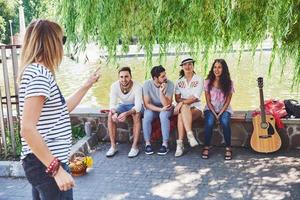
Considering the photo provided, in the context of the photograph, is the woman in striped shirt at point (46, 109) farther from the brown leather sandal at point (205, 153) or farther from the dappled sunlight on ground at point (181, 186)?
the brown leather sandal at point (205, 153)

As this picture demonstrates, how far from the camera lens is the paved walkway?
499 cm

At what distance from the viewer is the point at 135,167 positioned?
602cm

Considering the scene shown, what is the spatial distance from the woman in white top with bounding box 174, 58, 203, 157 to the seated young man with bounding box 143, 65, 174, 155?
0.16 meters

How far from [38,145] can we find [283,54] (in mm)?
2528

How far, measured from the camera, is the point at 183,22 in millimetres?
3902

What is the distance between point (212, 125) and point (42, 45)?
4.33m

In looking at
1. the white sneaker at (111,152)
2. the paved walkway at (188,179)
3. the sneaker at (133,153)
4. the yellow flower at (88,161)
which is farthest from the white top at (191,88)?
the yellow flower at (88,161)

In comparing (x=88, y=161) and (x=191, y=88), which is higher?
(x=191, y=88)

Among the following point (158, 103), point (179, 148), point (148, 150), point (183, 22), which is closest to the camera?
point (183, 22)

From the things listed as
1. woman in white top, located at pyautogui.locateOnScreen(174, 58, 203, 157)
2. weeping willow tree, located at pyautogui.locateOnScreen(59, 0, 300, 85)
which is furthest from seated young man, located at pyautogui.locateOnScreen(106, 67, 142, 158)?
weeping willow tree, located at pyautogui.locateOnScreen(59, 0, 300, 85)

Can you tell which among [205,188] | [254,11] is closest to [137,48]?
[254,11]

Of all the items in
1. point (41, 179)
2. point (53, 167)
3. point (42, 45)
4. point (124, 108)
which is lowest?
point (124, 108)

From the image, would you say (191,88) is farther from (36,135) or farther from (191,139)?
(36,135)

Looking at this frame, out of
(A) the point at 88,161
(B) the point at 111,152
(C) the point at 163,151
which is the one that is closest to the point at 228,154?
(C) the point at 163,151
